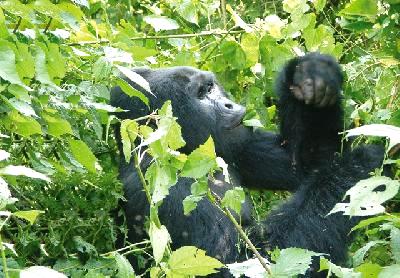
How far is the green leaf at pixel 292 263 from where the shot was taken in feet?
7.75

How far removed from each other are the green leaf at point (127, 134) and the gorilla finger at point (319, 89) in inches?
66.1

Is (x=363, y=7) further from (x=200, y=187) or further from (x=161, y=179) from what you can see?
(x=161, y=179)

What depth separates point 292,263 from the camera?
2391mm

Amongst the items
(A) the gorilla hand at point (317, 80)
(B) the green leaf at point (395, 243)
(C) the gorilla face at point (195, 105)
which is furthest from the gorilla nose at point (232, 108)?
(B) the green leaf at point (395, 243)

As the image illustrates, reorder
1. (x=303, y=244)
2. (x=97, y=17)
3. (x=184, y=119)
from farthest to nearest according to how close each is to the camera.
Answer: (x=97, y=17) < (x=184, y=119) < (x=303, y=244)

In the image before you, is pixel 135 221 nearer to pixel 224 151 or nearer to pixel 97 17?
pixel 224 151

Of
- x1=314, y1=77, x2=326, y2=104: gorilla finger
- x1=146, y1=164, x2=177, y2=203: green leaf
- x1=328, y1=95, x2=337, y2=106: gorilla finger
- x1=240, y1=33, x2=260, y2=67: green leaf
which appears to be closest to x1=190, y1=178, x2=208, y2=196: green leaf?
x1=146, y1=164, x2=177, y2=203: green leaf

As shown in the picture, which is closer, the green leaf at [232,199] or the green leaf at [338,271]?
the green leaf at [338,271]

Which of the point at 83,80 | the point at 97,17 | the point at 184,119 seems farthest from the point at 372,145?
the point at 97,17

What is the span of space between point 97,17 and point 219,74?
1985mm

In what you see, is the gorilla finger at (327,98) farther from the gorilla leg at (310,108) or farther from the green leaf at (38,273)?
the green leaf at (38,273)

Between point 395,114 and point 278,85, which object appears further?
point 278,85

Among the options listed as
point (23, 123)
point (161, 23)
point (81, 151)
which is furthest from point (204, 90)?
point (23, 123)

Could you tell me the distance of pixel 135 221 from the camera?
12.8 feet
